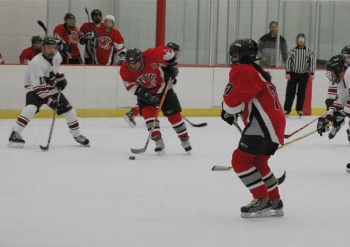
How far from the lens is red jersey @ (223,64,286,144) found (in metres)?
4.74

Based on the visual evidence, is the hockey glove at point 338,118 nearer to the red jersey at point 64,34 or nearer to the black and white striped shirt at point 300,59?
the red jersey at point 64,34

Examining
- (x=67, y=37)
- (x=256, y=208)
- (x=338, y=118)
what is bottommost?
(x=256, y=208)

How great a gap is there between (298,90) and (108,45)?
105 inches

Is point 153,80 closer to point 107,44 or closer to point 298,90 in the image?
point 107,44

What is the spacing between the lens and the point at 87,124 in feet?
34.4

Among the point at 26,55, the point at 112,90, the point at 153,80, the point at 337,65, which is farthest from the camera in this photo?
the point at 112,90

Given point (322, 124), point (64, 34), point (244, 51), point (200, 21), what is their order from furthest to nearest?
1. point (200, 21)
2. point (64, 34)
3. point (322, 124)
4. point (244, 51)

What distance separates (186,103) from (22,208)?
708cm

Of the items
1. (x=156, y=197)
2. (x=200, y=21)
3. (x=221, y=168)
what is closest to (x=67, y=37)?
(x=200, y=21)

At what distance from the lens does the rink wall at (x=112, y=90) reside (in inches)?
422

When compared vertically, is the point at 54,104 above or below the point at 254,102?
below

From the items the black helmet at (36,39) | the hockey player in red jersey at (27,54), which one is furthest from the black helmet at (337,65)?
the hockey player in red jersey at (27,54)

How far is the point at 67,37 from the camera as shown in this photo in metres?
11.2

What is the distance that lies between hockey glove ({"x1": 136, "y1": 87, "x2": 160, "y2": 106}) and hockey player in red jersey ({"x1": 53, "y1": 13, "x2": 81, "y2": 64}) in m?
3.68
